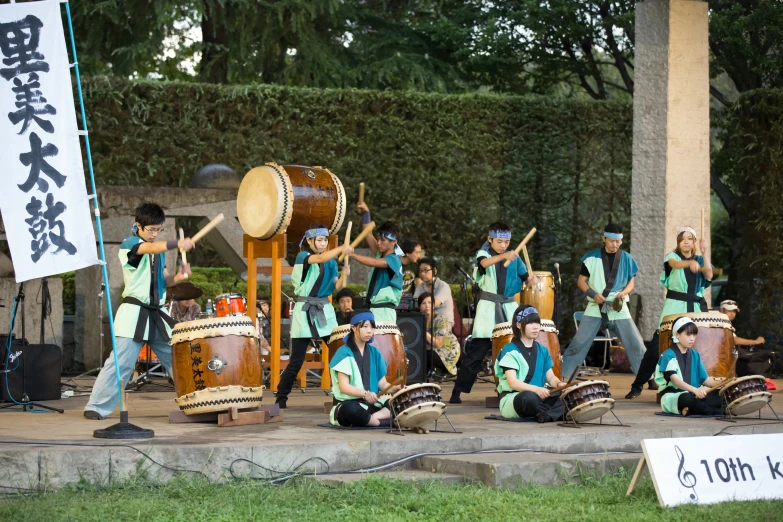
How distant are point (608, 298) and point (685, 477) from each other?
3973 mm

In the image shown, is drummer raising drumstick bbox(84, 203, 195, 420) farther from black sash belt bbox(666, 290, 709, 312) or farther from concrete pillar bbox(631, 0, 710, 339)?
concrete pillar bbox(631, 0, 710, 339)

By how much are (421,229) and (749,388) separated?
6.89 meters

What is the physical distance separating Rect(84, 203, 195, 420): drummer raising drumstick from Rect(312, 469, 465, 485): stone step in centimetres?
189

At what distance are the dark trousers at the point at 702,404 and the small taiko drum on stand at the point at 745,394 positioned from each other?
158mm

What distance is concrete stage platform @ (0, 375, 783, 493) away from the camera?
589 cm

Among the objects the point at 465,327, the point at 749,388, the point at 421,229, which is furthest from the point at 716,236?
the point at 749,388

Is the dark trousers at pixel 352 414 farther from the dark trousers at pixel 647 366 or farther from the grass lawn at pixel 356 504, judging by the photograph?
the dark trousers at pixel 647 366

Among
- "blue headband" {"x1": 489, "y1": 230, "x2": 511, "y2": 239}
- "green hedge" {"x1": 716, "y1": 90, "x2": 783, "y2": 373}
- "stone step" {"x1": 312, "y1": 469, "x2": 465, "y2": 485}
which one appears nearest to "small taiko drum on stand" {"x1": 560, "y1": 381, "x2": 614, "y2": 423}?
"stone step" {"x1": 312, "y1": 469, "x2": 465, "y2": 485}

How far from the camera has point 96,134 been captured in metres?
13.5

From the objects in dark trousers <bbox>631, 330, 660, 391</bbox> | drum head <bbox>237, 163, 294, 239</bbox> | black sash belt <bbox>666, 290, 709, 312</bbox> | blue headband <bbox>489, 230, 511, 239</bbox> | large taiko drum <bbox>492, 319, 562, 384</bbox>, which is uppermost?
drum head <bbox>237, 163, 294, 239</bbox>

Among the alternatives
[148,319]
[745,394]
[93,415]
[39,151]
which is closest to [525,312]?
[745,394]

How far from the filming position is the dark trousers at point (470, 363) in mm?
9070

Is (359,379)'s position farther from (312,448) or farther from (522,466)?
(522,466)

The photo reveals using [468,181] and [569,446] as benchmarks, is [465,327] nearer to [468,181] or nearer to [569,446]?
[468,181]
